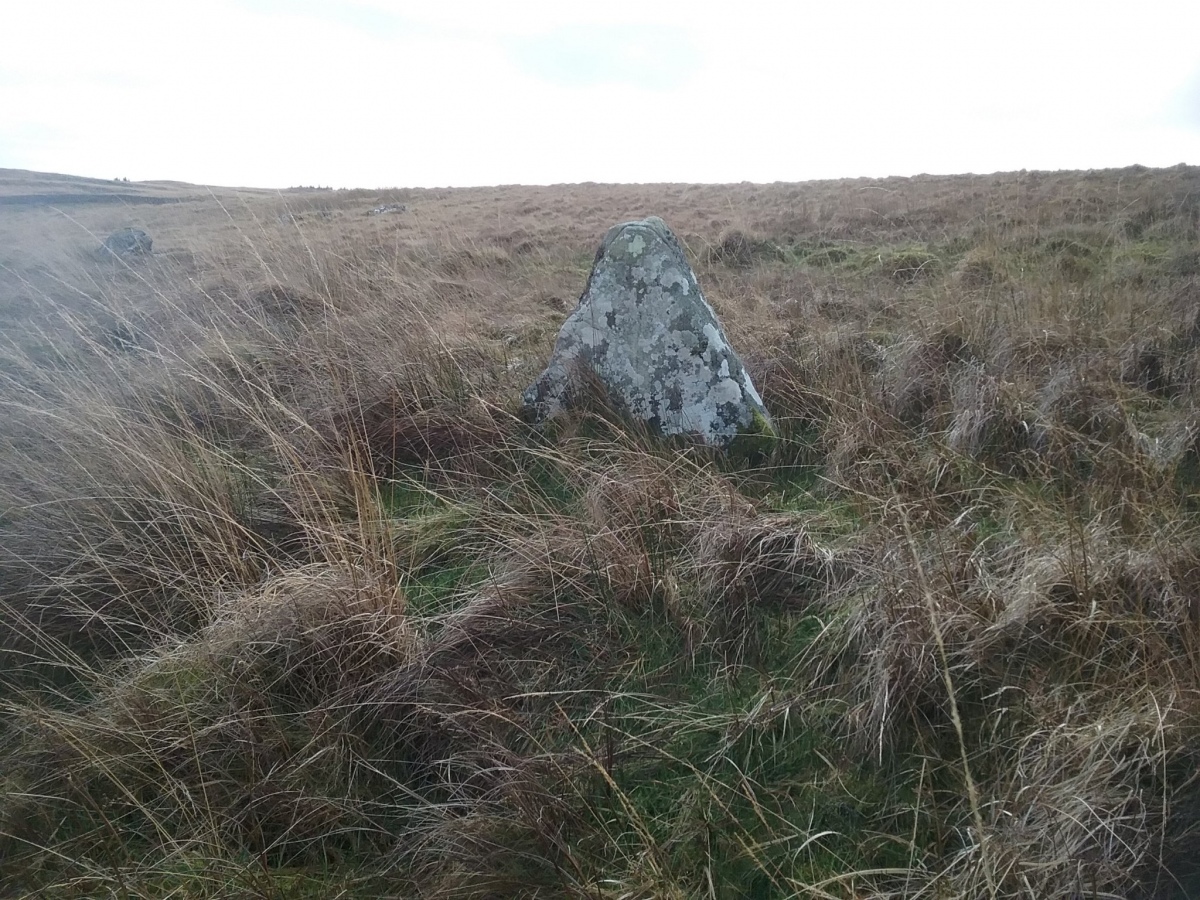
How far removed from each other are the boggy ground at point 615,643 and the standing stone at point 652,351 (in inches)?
7.5

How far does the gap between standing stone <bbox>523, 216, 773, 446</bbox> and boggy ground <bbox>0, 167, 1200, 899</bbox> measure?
19 cm

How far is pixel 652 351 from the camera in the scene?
11.8 ft

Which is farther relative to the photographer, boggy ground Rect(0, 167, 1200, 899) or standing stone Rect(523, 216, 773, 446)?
standing stone Rect(523, 216, 773, 446)

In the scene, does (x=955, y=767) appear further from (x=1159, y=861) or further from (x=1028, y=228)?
(x=1028, y=228)

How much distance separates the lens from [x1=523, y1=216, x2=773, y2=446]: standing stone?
345 centimetres

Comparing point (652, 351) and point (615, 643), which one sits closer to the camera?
point (615, 643)

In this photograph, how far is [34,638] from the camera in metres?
2.45

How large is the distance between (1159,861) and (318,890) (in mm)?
1601

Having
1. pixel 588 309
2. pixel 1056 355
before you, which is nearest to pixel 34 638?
pixel 588 309

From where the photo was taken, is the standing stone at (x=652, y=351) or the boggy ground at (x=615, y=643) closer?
the boggy ground at (x=615, y=643)

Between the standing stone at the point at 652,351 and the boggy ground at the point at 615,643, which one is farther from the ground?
the standing stone at the point at 652,351

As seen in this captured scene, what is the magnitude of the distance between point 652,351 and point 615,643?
70.0 inches

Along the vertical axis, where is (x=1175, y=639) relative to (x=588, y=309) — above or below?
below

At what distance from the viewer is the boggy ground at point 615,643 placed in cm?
154
